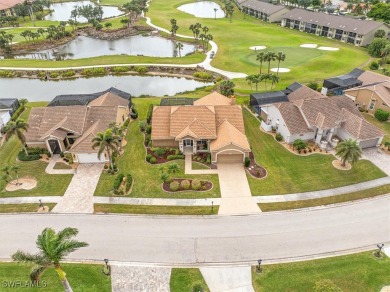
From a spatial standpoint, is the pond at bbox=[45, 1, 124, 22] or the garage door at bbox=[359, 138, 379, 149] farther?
the pond at bbox=[45, 1, 124, 22]

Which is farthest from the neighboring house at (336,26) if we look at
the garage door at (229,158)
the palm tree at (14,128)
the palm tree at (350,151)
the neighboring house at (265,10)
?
the palm tree at (14,128)

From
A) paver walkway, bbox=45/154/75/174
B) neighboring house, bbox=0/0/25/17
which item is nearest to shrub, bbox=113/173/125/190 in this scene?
paver walkway, bbox=45/154/75/174

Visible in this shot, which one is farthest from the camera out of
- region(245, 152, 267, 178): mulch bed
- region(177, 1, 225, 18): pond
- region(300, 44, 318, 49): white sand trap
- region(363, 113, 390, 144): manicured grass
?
region(177, 1, 225, 18): pond

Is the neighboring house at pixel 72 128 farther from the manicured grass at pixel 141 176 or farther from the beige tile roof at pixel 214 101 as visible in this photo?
the beige tile roof at pixel 214 101

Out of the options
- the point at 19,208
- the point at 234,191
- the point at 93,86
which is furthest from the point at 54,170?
the point at 93,86

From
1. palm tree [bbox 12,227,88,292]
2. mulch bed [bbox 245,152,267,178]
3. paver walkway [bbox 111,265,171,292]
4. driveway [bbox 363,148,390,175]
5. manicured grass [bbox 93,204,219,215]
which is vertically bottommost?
paver walkway [bbox 111,265,171,292]

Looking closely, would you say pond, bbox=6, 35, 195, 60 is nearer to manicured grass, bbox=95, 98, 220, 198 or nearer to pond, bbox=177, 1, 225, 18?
pond, bbox=177, 1, 225, 18

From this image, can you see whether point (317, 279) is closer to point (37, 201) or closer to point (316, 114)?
point (316, 114)
